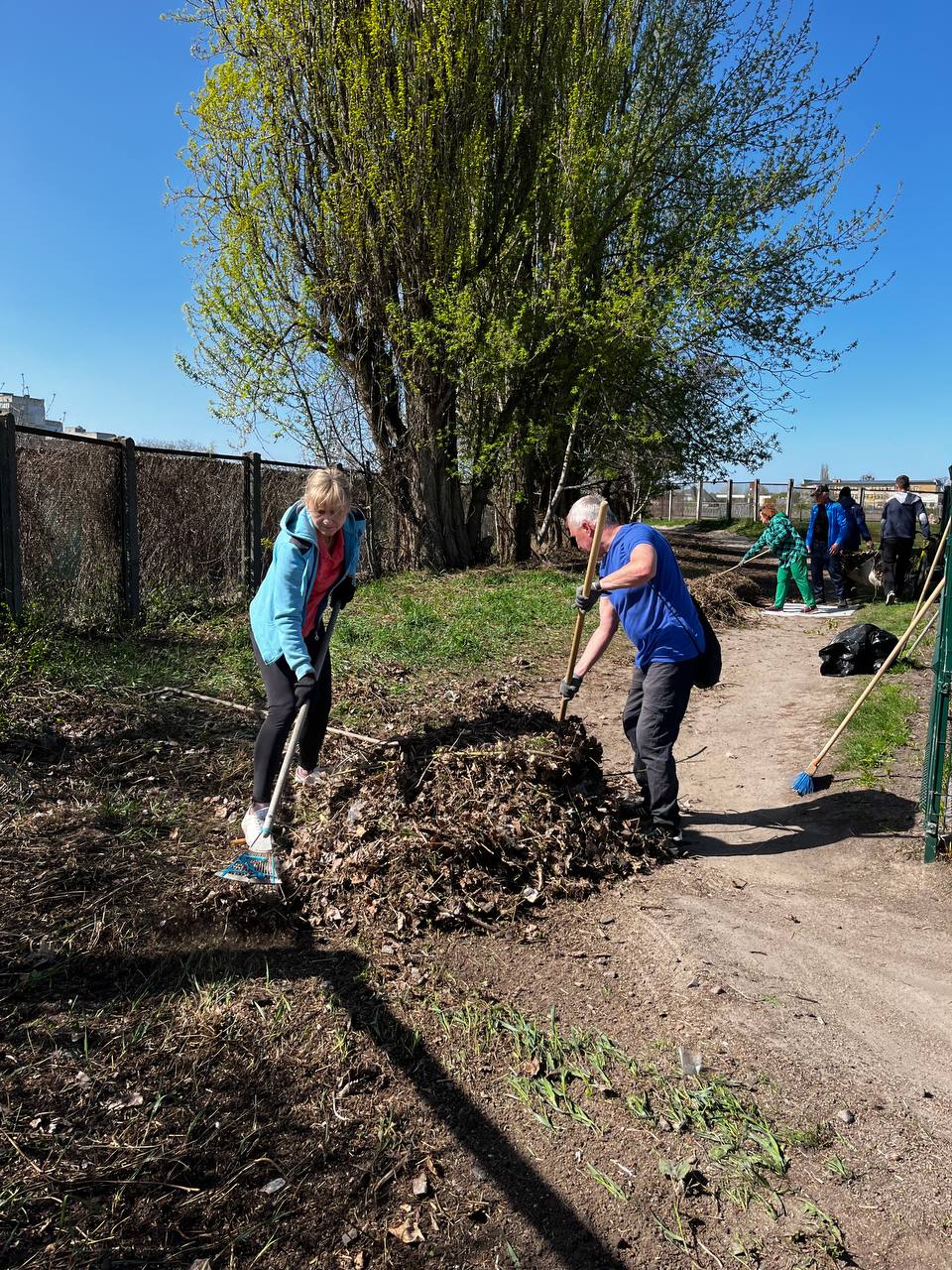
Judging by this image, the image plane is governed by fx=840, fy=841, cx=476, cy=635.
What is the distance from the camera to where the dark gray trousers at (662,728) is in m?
4.21

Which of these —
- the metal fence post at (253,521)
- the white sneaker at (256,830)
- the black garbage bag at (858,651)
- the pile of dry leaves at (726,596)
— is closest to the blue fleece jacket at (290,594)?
the white sneaker at (256,830)

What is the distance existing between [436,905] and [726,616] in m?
9.04

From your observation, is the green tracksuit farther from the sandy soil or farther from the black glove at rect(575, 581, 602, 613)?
the black glove at rect(575, 581, 602, 613)

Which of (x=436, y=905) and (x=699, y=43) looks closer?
(x=436, y=905)

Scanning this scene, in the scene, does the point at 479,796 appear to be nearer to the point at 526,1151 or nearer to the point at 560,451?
the point at 526,1151

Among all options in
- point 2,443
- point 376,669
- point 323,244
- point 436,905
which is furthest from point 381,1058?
point 323,244

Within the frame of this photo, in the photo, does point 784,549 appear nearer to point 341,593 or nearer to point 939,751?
point 939,751

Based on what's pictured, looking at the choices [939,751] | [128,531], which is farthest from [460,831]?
[128,531]

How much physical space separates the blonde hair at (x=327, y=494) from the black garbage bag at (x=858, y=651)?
19.3 feet

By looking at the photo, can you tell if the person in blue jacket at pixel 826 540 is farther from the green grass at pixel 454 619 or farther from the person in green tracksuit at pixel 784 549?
the green grass at pixel 454 619

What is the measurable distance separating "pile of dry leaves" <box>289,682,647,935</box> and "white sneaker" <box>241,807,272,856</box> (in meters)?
0.14

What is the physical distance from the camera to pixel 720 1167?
2.25 meters

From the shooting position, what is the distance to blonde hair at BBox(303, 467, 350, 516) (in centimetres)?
389

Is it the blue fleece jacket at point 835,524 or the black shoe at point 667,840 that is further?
the blue fleece jacket at point 835,524
